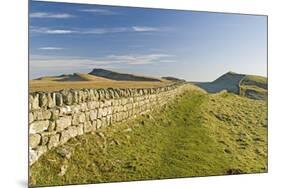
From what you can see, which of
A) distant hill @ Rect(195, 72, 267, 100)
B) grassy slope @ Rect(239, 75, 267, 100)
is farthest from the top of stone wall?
grassy slope @ Rect(239, 75, 267, 100)

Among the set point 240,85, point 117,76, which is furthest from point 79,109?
point 240,85

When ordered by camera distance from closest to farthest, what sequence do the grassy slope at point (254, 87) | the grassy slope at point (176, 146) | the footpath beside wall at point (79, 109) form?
the footpath beside wall at point (79, 109)
the grassy slope at point (176, 146)
the grassy slope at point (254, 87)

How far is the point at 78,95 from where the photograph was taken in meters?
4.25

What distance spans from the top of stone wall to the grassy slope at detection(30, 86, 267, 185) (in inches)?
8.8

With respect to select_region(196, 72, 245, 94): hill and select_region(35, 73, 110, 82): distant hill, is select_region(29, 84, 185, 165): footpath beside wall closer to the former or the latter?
select_region(35, 73, 110, 82): distant hill

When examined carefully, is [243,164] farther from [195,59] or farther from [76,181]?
[76,181]

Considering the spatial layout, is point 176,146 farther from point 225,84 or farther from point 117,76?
point 117,76

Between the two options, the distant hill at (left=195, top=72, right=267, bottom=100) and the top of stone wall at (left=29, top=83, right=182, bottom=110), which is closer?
the top of stone wall at (left=29, top=83, right=182, bottom=110)

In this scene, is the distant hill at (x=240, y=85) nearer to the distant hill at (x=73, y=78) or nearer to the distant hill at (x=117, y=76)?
the distant hill at (x=117, y=76)

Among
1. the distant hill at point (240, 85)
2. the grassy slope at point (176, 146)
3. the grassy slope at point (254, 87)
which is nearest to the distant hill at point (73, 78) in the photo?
the grassy slope at point (176, 146)

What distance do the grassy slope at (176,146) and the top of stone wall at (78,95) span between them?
224 mm

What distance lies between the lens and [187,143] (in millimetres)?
4617

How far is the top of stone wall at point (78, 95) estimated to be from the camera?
160 inches

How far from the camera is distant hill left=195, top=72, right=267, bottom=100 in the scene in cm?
470
